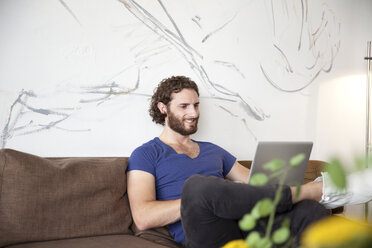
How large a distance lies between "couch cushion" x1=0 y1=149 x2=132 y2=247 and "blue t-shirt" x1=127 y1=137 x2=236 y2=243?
131mm

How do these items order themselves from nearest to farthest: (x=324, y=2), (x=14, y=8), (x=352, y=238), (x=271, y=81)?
1. (x=352, y=238)
2. (x=14, y=8)
3. (x=271, y=81)
4. (x=324, y=2)

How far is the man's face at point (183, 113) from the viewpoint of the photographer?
2.12 m

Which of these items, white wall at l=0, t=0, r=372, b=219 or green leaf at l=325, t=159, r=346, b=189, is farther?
white wall at l=0, t=0, r=372, b=219

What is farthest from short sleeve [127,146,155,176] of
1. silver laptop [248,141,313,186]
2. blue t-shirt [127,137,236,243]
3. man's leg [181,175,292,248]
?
man's leg [181,175,292,248]

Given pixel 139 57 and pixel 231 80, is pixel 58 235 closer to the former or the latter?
pixel 139 57

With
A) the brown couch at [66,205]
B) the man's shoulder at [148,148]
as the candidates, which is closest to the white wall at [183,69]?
the man's shoulder at [148,148]

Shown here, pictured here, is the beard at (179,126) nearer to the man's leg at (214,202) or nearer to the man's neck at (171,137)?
the man's neck at (171,137)

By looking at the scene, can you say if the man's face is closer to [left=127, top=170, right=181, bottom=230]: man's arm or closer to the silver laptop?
[left=127, top=170, right=181, bottom=230]: man's arm

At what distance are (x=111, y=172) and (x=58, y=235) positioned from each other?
0.36 metres

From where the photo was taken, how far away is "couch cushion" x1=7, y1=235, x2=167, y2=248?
1464mm

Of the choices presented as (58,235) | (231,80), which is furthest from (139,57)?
(58,235)

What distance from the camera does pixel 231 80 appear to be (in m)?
2.54

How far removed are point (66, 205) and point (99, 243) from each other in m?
0.23

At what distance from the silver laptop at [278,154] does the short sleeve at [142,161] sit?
52 cm
